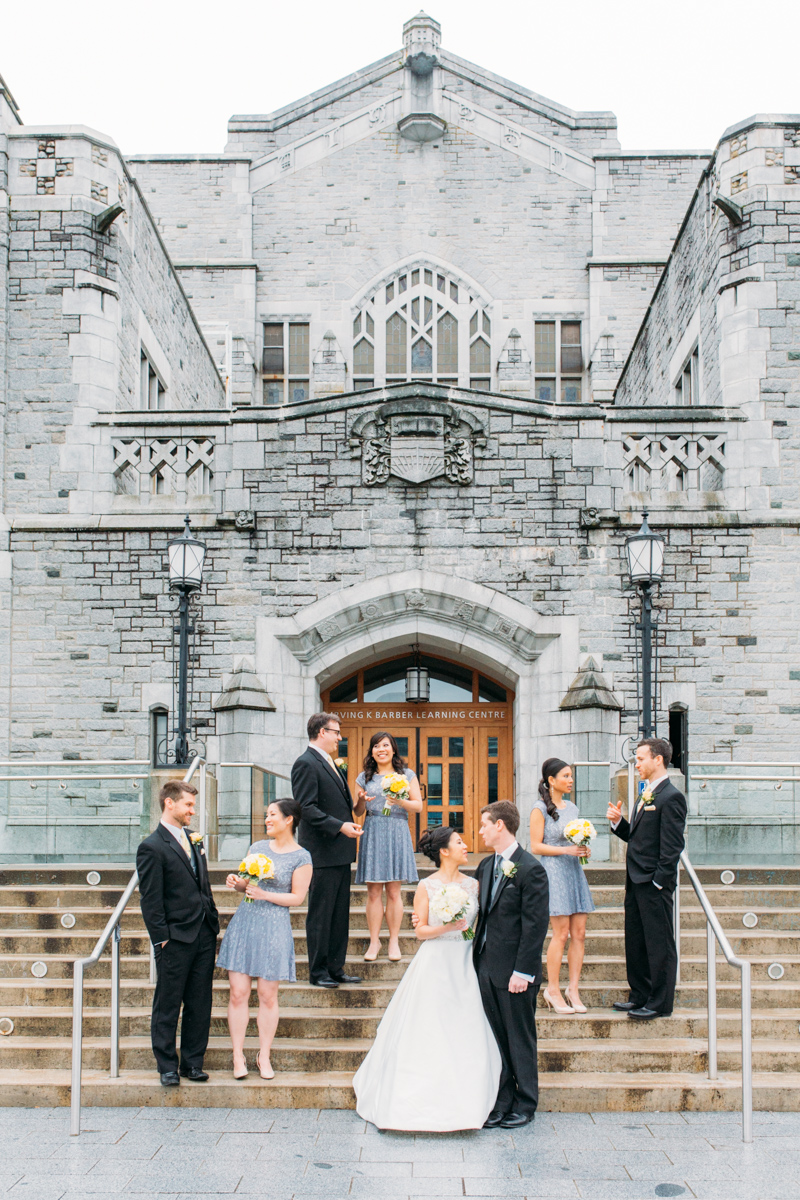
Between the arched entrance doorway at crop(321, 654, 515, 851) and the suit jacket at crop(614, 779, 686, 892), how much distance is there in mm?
6657

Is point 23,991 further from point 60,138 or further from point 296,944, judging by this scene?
point 60,138

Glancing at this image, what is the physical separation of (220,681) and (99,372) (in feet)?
12.4

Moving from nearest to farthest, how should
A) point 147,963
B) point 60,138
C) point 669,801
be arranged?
point 669,801
point 147,963
point 60,138

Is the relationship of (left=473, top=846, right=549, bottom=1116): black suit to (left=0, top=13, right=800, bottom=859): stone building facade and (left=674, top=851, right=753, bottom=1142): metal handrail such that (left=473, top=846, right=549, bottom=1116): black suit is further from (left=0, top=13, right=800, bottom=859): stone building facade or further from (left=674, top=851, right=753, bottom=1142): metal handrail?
(left=0, top=13, right=800, bottom=859): stone building facade

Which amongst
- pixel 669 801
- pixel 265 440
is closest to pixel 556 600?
pixel 265 440

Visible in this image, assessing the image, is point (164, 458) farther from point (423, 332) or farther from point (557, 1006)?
point (423, 332)

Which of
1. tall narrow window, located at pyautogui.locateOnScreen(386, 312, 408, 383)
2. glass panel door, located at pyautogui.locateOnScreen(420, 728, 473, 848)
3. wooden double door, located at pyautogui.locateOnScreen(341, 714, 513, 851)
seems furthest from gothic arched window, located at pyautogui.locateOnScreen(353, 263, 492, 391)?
glass panel door, located at pyautogui.locateOnScreen(420, 728, 473, 848)

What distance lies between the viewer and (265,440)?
1273 cm

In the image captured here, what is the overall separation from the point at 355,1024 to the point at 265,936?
995 millimetres

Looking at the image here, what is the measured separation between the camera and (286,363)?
2108 cm

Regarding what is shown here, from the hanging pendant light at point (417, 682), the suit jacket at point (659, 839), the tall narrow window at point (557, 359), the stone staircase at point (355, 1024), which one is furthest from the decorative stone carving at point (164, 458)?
the tall narrow window at point (557, 359)

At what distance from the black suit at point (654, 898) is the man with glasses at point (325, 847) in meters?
1.73

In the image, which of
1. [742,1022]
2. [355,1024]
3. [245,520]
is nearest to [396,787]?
[355,1024]

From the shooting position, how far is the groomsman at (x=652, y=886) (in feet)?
22.9
